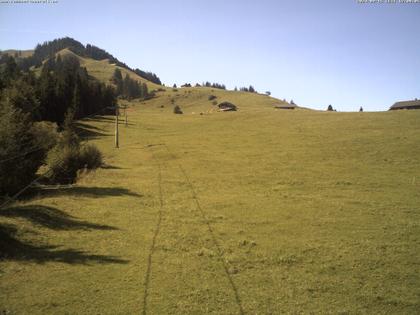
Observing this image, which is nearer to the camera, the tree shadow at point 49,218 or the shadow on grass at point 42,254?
the shadow on grass at point 42,254

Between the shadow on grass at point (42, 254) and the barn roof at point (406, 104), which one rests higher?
the barn roof at point (406, 104)

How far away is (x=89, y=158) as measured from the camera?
48.8 metres

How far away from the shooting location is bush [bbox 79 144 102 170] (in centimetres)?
4769

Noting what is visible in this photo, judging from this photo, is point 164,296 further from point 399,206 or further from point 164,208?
point 399,206

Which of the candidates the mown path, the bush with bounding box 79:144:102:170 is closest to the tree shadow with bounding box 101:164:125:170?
the bush with bounding box 79:144:102:170

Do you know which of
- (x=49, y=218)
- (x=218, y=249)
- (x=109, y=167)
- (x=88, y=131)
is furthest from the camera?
(x=88, y=131)

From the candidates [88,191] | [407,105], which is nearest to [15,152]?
[88,191]

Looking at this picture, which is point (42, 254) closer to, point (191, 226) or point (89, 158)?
point (191, 226)

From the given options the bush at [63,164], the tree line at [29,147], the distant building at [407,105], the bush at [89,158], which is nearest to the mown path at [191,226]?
the bush at [89,158]

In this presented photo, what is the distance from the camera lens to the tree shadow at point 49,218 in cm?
2310

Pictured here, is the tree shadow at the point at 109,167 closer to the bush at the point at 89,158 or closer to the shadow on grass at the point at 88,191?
the bush at the point at 89,158

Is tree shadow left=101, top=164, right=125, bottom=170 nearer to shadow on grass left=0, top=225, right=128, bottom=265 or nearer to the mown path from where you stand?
the mown path

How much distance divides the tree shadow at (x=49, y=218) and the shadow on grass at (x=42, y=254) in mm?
3216

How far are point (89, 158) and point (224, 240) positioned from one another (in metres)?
31.5
